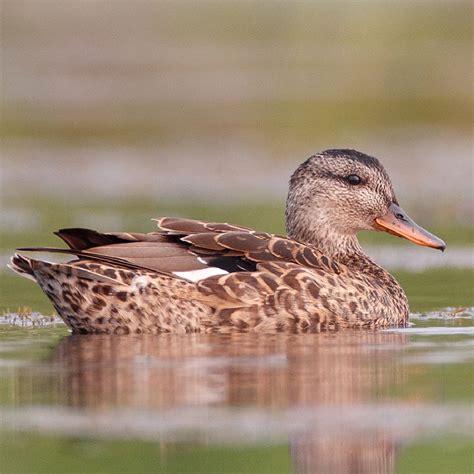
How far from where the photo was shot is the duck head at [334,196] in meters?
11.8

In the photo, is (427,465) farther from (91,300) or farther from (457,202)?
(457,202)

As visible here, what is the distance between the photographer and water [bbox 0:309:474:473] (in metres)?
7.32

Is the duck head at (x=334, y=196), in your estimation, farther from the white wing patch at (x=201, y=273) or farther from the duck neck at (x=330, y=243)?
the white wing patch at (x=201, y=273)

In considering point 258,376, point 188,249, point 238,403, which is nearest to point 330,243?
point 188,249

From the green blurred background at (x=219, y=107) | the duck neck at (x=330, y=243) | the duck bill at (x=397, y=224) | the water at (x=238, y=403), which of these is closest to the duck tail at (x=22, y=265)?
the water at (x=238, y=403)

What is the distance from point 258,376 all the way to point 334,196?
123 inches

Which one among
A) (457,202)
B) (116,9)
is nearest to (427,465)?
(457,202)

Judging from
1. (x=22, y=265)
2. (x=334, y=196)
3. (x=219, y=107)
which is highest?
(x=219, y=107)

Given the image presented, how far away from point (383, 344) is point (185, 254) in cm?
138

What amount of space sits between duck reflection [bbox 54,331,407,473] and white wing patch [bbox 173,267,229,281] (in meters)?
0.36

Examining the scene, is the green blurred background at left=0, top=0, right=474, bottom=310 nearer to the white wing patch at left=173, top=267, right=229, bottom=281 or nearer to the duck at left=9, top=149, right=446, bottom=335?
the duck at left=9, top=149, right=446, bottom=335

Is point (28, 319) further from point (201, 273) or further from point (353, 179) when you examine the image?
point (353, 179)

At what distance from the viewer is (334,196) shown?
1177 centimetres

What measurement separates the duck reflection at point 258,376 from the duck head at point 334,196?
133 centimetres
